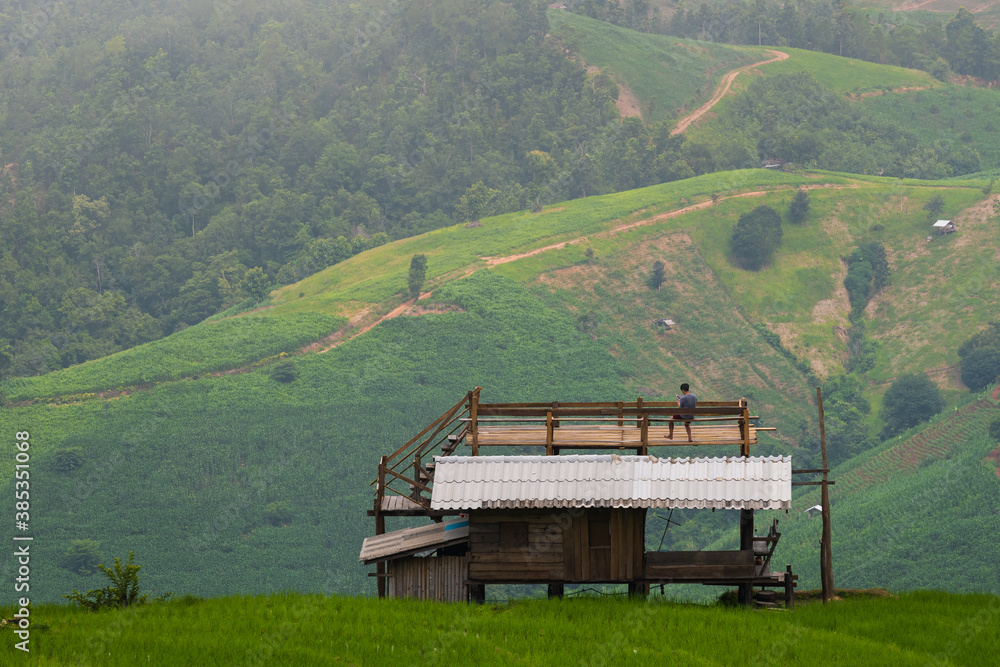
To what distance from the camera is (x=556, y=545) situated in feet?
87.2

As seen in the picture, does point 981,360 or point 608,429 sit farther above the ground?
point 981,360

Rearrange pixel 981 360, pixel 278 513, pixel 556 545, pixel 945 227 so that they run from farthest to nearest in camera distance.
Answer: pixel 945 227 < pixel 981 360 < pixel 278 513 < pixel 556 545

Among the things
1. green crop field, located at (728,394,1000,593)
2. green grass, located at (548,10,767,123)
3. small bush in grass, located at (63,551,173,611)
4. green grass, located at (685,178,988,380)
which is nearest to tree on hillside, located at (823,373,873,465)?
green grass, located at (685,178,988,380)

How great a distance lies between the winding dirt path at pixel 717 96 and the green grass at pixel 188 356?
2569 inches

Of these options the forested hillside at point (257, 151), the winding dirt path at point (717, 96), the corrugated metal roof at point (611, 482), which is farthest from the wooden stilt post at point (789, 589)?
the winding dirt path at point (717, 96)

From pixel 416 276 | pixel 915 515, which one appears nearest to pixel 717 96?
pixel 416 276

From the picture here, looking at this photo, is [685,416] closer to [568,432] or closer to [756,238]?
[568,432]

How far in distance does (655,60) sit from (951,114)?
132ft

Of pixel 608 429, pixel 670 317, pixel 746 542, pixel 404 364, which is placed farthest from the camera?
pixel 670 317

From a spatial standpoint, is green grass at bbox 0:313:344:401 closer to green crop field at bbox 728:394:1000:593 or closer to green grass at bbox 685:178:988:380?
green grass at bbox 685:178:988:380

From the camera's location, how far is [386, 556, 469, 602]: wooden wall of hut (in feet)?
90.2

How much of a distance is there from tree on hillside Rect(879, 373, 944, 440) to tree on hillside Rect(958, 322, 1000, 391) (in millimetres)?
2942

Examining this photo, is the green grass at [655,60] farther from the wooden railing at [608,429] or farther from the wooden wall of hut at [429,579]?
the wooden wall of hut at [429,579]

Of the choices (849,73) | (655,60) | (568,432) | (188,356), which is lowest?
(568,432)
